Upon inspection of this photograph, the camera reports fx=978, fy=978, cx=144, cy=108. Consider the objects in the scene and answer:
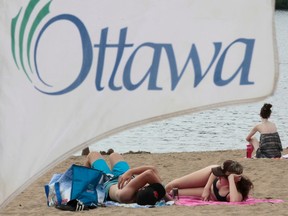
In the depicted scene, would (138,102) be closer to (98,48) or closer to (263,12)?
(98,48)

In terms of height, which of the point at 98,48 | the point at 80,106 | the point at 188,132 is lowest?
the point at 188,132

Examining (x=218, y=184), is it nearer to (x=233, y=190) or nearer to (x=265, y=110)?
(x=233, y=190)

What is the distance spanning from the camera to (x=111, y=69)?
2.28 m

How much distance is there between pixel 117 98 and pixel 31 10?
287mm

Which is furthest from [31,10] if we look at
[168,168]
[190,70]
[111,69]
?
[168,168]

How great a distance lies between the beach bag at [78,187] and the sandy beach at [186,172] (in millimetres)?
141

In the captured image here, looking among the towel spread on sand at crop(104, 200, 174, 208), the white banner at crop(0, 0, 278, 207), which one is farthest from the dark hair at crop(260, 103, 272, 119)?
the white banner at crop(0, 0, 278, 207)

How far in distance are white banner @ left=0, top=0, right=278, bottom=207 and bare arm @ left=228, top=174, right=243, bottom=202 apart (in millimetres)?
7583

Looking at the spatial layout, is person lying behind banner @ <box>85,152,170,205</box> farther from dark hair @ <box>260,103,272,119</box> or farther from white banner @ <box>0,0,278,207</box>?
white banner @ <box>0,0,278,207</box>

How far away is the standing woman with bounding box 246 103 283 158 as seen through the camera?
13930 mm

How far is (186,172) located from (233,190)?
4.78 m

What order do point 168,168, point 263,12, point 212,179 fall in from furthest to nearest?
point 168,168
point 212,179
point 263,12

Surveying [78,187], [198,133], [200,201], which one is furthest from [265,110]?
[198,133]

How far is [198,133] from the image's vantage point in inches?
1094
